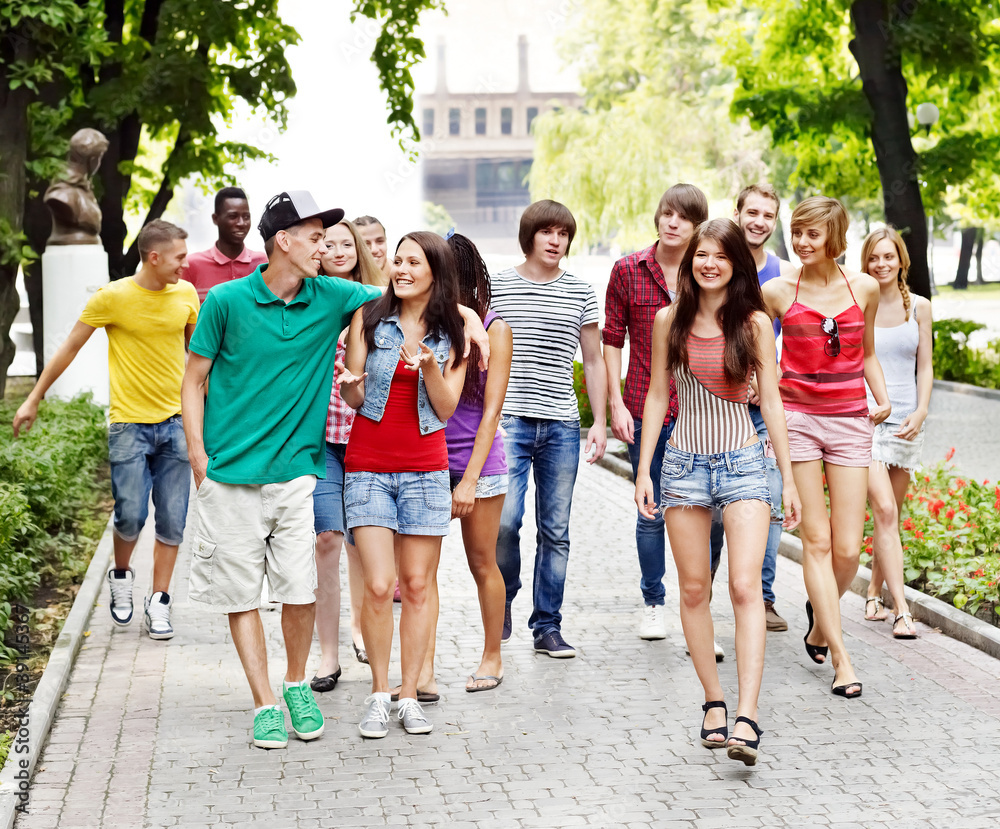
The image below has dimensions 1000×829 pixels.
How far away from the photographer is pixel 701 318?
5230mm

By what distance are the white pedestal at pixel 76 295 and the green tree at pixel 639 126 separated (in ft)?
87.9

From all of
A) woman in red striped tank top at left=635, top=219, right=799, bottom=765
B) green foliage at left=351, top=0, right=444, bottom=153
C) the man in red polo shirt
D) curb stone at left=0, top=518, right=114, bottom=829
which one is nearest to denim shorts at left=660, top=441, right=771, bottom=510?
woman in red striped tank top at left=635, top=219, right=799, bottom=765

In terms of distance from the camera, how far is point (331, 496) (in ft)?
19.8

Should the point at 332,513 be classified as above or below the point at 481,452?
below

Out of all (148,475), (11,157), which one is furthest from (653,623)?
(11,157)

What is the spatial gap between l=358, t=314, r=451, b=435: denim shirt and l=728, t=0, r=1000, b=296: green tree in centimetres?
1576

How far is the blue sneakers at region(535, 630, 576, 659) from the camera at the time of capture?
644 centimetres

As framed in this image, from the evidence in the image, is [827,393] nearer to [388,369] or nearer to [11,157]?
[388,369]

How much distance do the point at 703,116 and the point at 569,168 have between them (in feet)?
21.1

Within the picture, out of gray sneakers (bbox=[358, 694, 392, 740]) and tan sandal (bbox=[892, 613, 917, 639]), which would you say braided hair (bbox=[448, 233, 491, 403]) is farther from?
tan sandal (bbox=[892, 613, 917, 639])

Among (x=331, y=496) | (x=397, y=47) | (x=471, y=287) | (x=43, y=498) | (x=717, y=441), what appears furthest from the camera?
(x=397, y=47)

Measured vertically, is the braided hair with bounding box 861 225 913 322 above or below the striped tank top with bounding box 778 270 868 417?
above

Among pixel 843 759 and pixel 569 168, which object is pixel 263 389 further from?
pixel 569 168

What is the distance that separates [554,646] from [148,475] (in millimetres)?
2438
